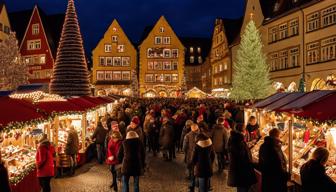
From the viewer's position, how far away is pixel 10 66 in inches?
1614

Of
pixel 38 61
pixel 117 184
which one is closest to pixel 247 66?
pixel 117 184

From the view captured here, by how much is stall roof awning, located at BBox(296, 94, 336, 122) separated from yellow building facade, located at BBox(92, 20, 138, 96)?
57567 mm

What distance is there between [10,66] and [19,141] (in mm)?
31178

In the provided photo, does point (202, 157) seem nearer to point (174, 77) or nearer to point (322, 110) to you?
point (322, 110)

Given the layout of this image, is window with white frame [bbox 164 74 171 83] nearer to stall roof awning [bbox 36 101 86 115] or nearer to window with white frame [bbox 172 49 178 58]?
window with white frame [bbox 172 49 178 58]

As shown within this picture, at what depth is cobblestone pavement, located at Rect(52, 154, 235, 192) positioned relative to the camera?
38.7 ft

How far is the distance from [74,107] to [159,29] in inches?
2116

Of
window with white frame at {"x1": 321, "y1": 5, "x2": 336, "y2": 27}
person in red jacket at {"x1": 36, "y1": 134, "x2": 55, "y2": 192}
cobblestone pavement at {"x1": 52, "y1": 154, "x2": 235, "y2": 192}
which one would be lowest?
cobblestone pavement at {"x1": 52, "y1": 154, "x2": 235, "y2": 192}

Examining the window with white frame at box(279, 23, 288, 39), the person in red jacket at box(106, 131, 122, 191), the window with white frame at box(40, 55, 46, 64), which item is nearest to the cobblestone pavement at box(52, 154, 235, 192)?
the person in red jacket at box(106, 131, 122, 191)

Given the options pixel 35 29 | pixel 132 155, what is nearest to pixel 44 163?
pixel 132 155

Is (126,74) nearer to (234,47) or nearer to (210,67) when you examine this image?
(210,67)

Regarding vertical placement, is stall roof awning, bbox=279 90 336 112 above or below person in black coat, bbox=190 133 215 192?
above

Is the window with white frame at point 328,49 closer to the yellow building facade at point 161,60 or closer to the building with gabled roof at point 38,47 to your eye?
the building with gabled roof at point 38,47

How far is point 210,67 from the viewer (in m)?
72.2
